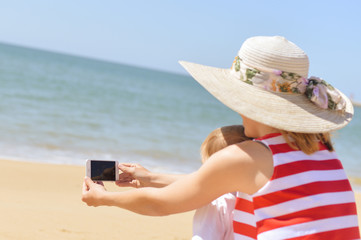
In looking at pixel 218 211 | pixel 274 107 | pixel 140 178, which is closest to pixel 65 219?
pixel 140 178

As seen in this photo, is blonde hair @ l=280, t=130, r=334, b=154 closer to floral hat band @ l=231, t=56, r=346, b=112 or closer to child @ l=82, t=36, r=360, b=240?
child @ l=82, t=36, r=360, b=240

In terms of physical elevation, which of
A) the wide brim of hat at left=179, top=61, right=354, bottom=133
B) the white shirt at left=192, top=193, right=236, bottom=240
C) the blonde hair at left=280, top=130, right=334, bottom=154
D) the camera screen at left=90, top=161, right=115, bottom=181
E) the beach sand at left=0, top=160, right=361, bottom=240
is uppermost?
the wide brim of hat at left=179, top=61, right=354, bottom=133

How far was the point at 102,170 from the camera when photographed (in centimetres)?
264

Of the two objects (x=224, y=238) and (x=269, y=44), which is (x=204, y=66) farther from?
(x=224, y=238)

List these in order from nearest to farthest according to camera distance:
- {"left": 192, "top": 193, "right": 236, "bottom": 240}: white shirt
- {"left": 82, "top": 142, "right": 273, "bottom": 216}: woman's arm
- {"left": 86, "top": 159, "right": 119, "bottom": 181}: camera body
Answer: {"left": 82, "top": 142, "right": 273, "bottom": 216}: woman's arm < {"left": 192, "top": 193, "right": 236, "bottom": 240}: white shirt < {"left": 86, "top": 159, "right": 119, "bottom": 181}: camera body

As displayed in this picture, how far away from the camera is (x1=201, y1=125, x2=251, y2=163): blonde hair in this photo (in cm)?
233

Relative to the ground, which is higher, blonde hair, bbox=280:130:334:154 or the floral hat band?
the floral hat band

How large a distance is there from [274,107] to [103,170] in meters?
1.12

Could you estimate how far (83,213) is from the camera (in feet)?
15.3

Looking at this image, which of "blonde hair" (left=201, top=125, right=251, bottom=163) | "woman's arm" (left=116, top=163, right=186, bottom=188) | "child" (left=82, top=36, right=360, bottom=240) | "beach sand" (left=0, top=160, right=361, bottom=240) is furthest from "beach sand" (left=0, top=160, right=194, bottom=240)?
"child" (left=82, top=36, right=360, bottom=240)

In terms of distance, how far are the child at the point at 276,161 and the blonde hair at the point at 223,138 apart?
0.18m

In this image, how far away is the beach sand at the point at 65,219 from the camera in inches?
160

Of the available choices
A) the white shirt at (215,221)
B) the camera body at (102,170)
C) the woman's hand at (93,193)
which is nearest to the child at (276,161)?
the white shirt at (215,221)

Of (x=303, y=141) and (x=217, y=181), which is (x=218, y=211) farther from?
(x=303, y=141)
